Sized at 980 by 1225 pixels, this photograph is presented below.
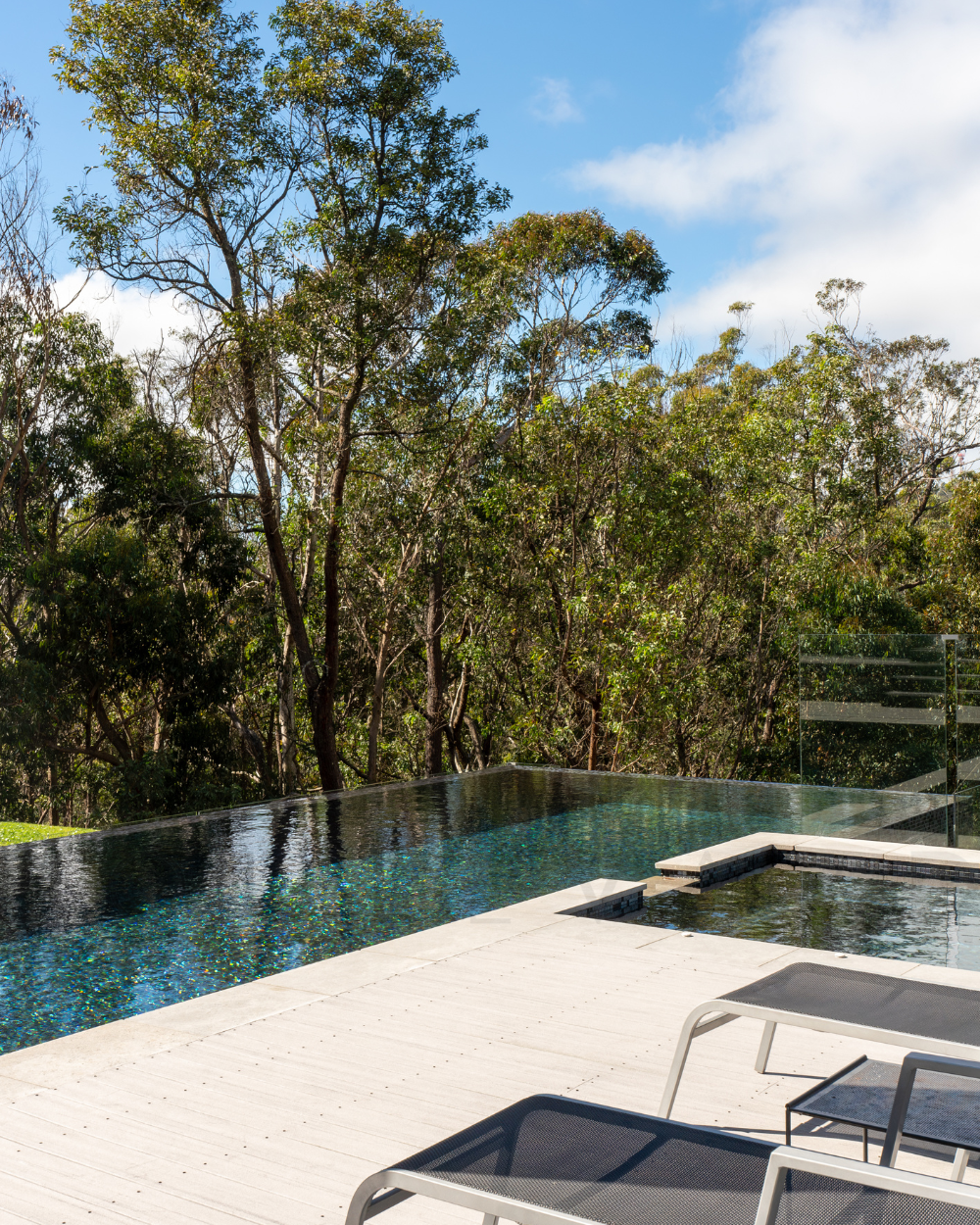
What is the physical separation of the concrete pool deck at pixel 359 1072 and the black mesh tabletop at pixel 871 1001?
0.38 metres

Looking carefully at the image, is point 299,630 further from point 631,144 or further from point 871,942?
point 631,144

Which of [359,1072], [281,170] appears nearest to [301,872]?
[359,1072]

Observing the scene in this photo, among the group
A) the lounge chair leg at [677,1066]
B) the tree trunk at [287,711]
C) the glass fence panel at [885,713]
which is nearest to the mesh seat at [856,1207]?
the lounge chair leg at [677,1066]

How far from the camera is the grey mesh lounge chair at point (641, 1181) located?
1.64 m

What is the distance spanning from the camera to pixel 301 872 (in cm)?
701

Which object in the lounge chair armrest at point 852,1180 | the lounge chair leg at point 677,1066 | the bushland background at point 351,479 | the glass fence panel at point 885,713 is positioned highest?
the bushland background at point 351,479

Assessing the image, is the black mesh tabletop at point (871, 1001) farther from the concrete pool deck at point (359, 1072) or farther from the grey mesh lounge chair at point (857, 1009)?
the concrete pool deck at point (359, 1072)

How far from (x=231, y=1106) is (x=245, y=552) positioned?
431 inches

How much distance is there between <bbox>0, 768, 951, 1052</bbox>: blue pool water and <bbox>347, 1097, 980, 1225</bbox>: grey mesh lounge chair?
293cm

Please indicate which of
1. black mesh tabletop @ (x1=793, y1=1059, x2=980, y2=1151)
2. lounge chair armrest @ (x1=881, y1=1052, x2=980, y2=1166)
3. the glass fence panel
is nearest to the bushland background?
the glass fence panel

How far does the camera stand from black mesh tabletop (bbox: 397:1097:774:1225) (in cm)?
171

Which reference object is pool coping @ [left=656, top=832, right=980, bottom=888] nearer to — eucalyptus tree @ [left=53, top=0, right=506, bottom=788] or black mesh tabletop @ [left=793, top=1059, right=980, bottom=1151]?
black mesh tabletop @ [left=793, top=1059, right=980, bottom=1151]

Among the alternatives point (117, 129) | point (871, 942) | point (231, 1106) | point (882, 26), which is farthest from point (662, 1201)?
point (882, 26)

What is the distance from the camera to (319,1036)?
3725 mm
